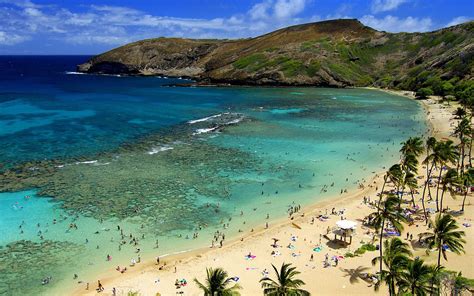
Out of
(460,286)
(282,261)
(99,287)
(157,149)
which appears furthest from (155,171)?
(460,286)

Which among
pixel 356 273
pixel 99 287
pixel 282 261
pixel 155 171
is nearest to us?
pixel 99 287

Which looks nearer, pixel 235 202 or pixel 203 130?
pixel 235 202

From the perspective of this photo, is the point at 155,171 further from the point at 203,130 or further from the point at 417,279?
the point at 417,279

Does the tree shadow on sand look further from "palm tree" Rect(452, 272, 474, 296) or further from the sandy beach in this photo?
"palm tree" Rect(452, 272, 474, 296)

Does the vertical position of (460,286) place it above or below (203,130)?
below

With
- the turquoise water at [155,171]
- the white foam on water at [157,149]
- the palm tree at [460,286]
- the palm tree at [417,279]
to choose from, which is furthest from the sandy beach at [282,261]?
the white foam on water at [157,149]

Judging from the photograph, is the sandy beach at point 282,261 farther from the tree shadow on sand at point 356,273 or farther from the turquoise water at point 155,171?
the turquoise water at point 155,171

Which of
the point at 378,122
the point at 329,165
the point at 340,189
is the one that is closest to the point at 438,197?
the point at 340,189
